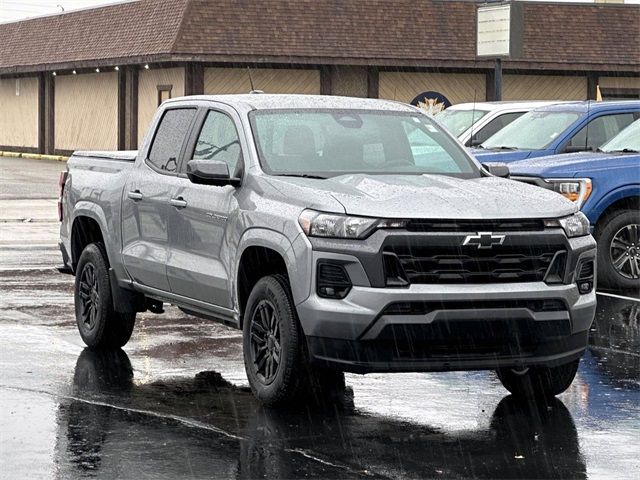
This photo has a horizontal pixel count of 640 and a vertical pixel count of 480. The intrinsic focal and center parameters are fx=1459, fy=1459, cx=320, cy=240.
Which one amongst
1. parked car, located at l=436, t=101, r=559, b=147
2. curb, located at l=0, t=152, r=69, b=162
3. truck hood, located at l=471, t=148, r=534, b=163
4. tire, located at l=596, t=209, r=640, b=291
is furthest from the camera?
curb, located at l=0, t=152, r=69, b=162

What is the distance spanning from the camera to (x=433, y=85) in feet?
154

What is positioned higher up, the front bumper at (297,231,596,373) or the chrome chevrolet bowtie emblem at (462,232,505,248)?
the chrome chevrolet bowtie emblem at (462,232,505,248)

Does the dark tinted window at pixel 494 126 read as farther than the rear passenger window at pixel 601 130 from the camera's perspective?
Yes

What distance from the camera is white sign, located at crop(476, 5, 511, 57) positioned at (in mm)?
32344

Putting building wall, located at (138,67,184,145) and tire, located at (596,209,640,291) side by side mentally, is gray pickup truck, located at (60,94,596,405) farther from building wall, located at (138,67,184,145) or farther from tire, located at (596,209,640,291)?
building wall, located at (138,67,184,145)

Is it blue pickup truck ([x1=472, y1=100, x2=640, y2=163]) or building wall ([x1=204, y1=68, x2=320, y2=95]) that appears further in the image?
building wall ([x1=204, y1=68, x2=320, y2=95])

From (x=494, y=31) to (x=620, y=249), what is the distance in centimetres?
1827

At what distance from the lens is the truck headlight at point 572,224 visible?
8.51 meters

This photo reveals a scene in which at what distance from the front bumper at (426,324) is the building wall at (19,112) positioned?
166ft

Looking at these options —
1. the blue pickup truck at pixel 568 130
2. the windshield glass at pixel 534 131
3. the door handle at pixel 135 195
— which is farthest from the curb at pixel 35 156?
the door handle at pixel 135 195

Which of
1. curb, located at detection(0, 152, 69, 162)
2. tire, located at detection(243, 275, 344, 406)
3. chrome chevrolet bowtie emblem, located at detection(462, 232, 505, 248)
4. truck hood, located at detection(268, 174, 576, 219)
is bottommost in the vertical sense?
curb, located at detection(0, 152, 69, 162)

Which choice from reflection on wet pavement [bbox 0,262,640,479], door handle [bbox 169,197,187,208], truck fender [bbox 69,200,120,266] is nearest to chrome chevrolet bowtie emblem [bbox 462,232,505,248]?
reflection on wet pavement [bbox 0,262,640,479]

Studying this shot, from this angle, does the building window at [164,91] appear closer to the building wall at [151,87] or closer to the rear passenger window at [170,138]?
the building wall at [151,87]

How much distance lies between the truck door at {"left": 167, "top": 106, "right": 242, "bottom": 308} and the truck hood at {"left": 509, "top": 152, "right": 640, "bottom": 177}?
5.59 meters
